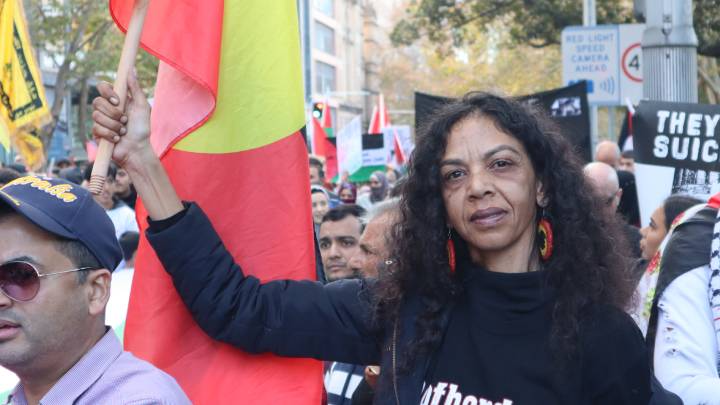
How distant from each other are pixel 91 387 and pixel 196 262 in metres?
0.67

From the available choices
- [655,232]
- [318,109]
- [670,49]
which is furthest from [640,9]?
[318,109]

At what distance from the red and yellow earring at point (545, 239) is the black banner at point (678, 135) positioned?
3.62 meters

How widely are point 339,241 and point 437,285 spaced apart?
10.7 feet

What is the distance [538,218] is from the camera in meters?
3.06

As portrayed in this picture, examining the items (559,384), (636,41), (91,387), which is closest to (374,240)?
(559,384)

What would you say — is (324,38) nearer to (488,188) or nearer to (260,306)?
(260,306)

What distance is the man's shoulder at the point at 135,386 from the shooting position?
2.47m

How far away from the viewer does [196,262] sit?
3.16m

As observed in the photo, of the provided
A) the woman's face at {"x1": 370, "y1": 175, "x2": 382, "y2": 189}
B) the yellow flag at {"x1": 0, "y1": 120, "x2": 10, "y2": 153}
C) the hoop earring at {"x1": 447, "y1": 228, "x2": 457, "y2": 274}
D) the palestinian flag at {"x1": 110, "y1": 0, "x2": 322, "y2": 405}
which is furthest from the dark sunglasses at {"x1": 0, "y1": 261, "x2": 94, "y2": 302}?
the woman's face at {"x1": 370, "y1": 175, "x2": 382, "y2": 189}

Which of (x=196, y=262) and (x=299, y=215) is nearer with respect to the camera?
(x=196, y=262)

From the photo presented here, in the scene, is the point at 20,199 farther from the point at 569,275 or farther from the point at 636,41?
the point at 636,41

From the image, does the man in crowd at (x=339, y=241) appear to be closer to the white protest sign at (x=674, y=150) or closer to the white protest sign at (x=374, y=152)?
the white protest sign at (x=674, y=150)

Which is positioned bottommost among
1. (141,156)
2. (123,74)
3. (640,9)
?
(141,156)

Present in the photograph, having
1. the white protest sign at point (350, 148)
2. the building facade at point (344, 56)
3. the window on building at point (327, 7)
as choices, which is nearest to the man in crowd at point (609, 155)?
the white protest sign at point (350, 148)
